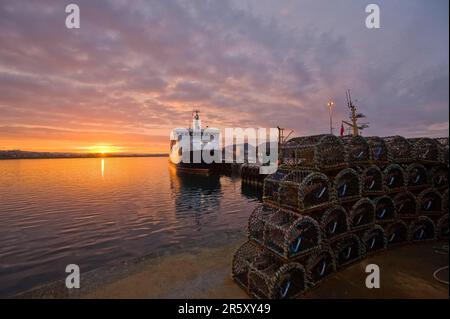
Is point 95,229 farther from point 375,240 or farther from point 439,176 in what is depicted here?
point 439,176

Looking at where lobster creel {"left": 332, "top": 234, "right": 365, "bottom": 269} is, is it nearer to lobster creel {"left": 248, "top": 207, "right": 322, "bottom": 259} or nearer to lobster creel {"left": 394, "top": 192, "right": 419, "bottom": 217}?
lobster creel {"left": 248, "top": 207, "right": 322, "bottom": 259}

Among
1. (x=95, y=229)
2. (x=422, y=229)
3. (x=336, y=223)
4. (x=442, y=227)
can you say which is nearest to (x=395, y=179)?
(x=422, y=229)

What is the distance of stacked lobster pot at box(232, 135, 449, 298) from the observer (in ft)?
21.6

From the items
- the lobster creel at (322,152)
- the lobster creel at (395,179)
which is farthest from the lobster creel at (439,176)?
the lobster creel at (322,152)

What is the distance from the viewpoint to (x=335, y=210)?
25.3 feet

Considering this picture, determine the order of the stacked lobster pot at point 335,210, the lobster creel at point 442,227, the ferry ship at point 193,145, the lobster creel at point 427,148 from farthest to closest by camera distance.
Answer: the ferry ship at point 193,145
the lobster creel at point 427,148
the lobster creel at point 442,227
the stacked lobster pot at point 335,210

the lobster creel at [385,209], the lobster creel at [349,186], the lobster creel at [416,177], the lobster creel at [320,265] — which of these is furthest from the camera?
the lobster creel at [416,177]

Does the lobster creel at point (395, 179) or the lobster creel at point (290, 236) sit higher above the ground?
the lobster creel at point (395, 179)

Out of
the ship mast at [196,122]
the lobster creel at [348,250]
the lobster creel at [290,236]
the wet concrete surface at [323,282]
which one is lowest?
the wet concrete surface at [323,282]

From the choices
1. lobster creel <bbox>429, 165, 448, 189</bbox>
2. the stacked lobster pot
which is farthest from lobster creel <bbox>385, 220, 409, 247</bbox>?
lobster creel <bbox>429, 165, 448, 189</bbox>

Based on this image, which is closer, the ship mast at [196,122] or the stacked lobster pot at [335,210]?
the stacked lobster pot at [335,210]

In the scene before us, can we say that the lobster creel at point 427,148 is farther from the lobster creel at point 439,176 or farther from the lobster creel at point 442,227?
the lobster creel at point 442,227

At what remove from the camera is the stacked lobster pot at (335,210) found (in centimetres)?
660
